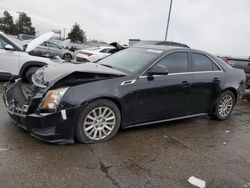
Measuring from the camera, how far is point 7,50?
306 inches

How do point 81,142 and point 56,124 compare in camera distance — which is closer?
point 56,124

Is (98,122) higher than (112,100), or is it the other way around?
(112,100)

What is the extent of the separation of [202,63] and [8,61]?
5.43 m

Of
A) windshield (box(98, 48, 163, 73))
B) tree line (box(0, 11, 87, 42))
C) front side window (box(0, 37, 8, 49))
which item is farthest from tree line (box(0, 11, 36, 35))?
windshield (box(98, 48, 163, 73))

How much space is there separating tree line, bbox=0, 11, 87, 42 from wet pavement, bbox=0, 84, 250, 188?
6006 centimetres

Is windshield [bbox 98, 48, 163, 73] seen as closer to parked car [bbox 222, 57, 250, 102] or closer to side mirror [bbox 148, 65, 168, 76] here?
side mirror [bbox 148, 65, 168, 76]

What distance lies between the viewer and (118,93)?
13.5 feet

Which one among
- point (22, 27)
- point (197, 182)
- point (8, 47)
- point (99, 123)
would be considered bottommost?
point (197, 182)

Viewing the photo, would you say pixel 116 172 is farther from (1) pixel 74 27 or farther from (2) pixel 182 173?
(1) pixel 74 27

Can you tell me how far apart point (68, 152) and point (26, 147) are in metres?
0.58

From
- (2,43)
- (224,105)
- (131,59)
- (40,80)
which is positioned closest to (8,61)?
(2,43)

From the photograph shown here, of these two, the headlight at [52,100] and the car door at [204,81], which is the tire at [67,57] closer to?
the car door at [204,81]

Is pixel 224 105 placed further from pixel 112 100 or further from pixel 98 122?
pixel 98 122

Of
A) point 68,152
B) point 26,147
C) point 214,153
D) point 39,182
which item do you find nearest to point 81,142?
point 68,152
